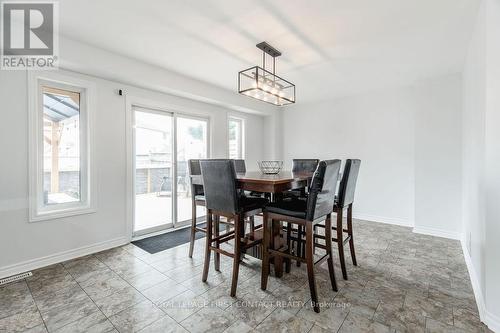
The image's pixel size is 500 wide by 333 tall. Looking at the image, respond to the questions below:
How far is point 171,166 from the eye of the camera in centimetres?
388

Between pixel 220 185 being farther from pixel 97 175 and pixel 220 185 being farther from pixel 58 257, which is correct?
pixel 58 257

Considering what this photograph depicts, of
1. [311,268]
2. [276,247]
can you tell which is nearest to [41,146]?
[276,247]

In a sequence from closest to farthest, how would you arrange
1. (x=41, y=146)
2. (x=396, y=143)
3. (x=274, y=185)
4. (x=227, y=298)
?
(x=274, y=185) → (x=227, y=298) → (x=41, y=146) → (x=396, y=143)

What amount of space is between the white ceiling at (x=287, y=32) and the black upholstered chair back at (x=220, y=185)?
4.31ft

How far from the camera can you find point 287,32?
2312 mm

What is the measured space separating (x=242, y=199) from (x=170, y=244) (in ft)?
5.11

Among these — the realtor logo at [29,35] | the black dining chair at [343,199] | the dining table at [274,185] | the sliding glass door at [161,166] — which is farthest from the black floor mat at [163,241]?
the realtor logo at [29,35]

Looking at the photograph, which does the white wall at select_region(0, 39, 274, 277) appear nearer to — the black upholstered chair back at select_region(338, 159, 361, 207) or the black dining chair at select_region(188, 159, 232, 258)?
the black dining chair at select_region(188, 159, 232, 258)

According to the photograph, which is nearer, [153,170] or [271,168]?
[271,168]

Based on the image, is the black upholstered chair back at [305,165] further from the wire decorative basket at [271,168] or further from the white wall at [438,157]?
the white wall at [438,157]

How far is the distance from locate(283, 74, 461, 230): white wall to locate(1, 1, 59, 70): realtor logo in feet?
14.1

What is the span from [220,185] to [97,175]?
1904mm

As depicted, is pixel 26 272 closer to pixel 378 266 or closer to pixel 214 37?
pixel 214 37

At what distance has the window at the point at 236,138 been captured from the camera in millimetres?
5055
